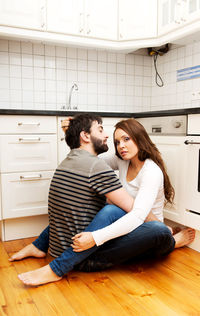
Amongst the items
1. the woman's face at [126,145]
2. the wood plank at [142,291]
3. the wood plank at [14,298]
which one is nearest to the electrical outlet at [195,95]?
the woman's face at [126,145]

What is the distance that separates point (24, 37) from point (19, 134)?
834 mm

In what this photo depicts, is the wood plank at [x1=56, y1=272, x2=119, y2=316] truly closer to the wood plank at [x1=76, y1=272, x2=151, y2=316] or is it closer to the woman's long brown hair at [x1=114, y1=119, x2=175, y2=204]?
the wood plank at [x1=76, y1=272, x2=151, y2=316]

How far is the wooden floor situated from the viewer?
133cm

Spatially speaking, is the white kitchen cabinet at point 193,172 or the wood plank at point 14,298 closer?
the wood plank at point 14,298

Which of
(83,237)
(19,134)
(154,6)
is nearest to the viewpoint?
(83,237)

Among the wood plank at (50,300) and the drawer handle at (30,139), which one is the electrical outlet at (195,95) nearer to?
the drawer handle at (30,139)

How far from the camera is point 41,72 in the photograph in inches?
110

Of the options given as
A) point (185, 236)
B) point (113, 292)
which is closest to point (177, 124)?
point (185, 236)

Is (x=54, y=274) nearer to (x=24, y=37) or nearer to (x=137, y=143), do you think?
(x=137, y=143)

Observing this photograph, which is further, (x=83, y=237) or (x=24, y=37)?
(x=24, y=37)

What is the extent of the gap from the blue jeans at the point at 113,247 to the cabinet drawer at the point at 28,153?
81 centimetres

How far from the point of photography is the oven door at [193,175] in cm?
189

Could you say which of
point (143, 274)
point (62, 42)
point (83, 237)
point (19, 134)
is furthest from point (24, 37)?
point (143, 274)

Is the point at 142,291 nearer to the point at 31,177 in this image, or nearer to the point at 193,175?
the point at 193,175
